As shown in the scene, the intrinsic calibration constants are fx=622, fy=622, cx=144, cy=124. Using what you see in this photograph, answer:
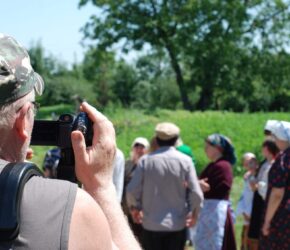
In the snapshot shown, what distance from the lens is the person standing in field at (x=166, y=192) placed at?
6.40 meters

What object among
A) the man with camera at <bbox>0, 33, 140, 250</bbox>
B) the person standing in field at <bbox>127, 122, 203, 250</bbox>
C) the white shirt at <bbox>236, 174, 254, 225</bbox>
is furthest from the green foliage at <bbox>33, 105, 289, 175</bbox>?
the man with camera at <bbox>0, 33, 140, 250</bbox>

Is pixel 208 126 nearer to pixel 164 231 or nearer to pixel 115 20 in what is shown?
pixel 164 231

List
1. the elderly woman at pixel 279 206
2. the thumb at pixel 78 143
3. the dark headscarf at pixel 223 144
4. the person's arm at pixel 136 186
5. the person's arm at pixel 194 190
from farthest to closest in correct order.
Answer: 1. the dark headscarf at pixel 223 144
2. the person's arm at pixel 136 186
3. the person's arm at pixel 194 190
4. the elderly woman at pixel 279 206
5. the thumb at pixel 78 143

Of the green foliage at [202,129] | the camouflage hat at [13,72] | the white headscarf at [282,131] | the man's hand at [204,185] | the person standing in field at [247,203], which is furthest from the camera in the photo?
the green foliage at [202,129]

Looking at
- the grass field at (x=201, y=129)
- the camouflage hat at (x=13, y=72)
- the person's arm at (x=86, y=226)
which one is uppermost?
the camouflage hat at (x=13, y=72)

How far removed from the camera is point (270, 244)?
5.56 metres

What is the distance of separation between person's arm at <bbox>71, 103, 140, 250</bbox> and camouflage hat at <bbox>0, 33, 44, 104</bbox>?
0.93 feet

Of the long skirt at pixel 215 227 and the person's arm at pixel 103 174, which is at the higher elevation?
the person's arm at pixel 103 174

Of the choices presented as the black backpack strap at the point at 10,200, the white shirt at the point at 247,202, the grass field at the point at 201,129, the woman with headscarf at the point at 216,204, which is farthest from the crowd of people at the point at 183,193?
the grass field at the point at 201,129

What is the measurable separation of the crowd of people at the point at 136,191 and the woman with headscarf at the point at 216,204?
0.01 meters

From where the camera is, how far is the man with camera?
5.05 feet

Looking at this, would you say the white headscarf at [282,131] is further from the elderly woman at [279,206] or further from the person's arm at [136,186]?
the person's arm at [136,186]

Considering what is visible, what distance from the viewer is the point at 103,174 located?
1.91m

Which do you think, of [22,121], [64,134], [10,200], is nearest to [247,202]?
[64,134]
